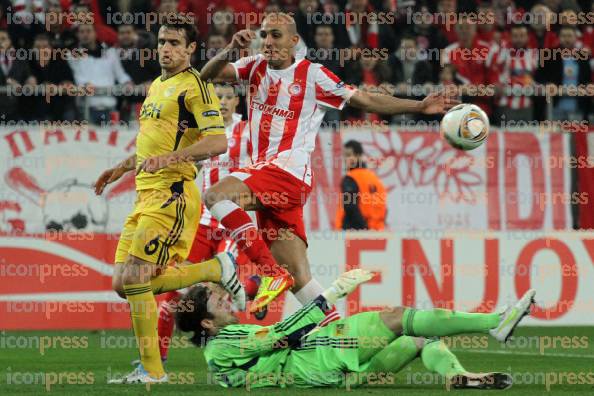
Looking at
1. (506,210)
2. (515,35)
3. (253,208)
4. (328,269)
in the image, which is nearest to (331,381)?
(253,208)

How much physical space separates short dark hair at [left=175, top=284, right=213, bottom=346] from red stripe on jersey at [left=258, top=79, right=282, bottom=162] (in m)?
→ 1.66

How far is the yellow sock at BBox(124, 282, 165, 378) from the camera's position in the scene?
8.67 m

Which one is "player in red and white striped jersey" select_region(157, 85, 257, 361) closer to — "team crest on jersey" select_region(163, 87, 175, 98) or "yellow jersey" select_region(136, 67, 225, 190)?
"yellow jersey" select_region(136, 67, 225, 190)

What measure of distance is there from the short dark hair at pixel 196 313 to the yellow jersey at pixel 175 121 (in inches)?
31.8

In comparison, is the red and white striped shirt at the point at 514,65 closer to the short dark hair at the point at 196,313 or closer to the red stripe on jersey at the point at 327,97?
the red stripe on jersey at the point at 327,97

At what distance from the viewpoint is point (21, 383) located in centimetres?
885

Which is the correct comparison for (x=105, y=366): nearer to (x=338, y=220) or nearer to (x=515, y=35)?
(x=338, y=220)

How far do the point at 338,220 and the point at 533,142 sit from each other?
2.44 meters

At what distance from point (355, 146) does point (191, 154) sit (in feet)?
22.0

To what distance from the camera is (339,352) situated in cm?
800

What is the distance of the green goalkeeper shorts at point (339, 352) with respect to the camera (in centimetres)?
789

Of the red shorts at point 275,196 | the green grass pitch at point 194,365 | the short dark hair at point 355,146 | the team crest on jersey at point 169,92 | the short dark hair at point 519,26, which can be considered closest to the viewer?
the green grass pitch at point 194,365

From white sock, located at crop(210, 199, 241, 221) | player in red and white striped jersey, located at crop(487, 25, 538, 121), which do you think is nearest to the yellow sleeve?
white sock, located at crop(210, 199, 241, 221)

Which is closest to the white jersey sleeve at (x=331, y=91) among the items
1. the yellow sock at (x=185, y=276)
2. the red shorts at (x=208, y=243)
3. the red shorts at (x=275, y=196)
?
the red shorts at (x=275, y=196)
